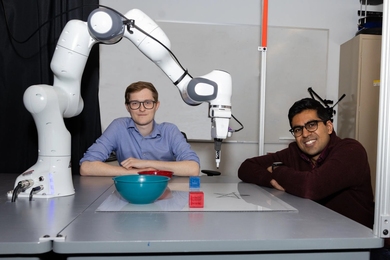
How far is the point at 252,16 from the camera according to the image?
10.1ft

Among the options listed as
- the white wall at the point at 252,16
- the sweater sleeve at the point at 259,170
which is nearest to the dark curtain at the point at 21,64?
the white wall at the point at 252,16

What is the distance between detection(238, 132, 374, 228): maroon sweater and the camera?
1239mm

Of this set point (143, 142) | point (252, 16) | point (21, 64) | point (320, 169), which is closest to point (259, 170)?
point (320, 169)

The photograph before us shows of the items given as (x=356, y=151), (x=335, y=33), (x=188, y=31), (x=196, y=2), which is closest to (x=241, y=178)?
(x=356, y=151)

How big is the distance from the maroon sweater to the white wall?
4.91ft

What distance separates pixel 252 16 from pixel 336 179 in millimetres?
2191

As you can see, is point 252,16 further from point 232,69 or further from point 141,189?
point 141,189

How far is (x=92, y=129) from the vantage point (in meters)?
2.51

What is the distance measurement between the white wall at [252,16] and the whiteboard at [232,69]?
0.08 m

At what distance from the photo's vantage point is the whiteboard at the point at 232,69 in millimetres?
2928

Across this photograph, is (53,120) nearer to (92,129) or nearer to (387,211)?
(387,211)

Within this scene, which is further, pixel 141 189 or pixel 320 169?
pixel 320 169

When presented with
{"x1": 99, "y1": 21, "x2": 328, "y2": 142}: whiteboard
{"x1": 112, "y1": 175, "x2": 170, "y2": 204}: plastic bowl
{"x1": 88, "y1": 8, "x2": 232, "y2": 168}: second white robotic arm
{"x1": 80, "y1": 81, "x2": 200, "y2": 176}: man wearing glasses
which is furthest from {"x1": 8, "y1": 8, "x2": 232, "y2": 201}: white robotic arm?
{"x1": 99, "y1": 21, "x2": 328, "y2": 142}: whiteboard


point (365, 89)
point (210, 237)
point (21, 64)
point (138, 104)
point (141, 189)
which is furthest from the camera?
point (365, 89)
